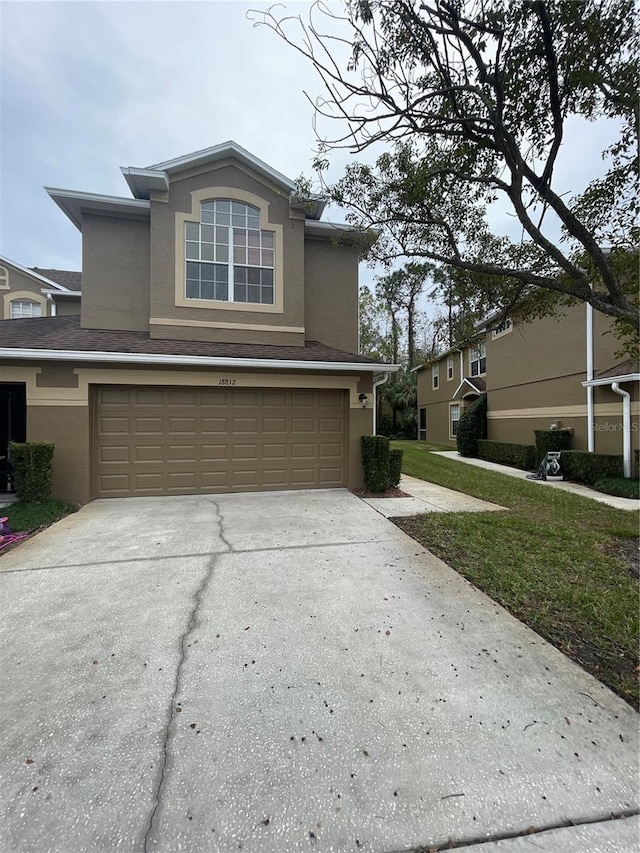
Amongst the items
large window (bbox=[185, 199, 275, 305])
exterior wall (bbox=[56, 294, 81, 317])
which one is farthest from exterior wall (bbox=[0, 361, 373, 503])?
exterior wall (bbox=[56, 294, 81, 317])

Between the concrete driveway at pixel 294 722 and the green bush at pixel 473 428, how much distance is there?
13.5 m

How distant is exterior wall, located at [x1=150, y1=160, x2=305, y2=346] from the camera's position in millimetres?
8914

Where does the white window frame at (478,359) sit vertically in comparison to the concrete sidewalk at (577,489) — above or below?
above

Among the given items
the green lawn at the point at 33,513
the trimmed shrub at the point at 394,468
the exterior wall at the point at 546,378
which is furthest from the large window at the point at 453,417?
the green lawn at the point at 33,513

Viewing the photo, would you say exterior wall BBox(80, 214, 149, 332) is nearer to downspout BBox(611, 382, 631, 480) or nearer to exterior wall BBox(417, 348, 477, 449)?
downspout BBox(611, 382, 631, 480)

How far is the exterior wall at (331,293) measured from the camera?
407 inches

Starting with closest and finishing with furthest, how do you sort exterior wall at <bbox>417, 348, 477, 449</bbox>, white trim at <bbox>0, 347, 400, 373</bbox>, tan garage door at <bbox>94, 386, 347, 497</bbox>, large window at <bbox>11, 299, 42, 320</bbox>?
white trim at <bbox>0, 347, 400, 373</bbox> → tan garage door at <bbox>94, 386, 347, 497</bbox> → large window at <bbox>11, 299, 42, 320</bbox> → exterior wall at <bbox>417, 348, 477, 449</bbox>

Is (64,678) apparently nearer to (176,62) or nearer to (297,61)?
(297,61)

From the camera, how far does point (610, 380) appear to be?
1038 cm

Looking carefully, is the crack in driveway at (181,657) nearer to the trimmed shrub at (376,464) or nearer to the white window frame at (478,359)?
the trimmed shrub at (376,464)

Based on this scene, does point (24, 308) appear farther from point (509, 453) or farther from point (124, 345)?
point (509, 453)

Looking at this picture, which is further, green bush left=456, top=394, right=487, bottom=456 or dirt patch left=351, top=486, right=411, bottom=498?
green bush left=456, top=394, right=487, bottom=456

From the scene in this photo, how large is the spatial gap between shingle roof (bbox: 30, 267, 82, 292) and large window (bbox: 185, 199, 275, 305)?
9958 millimetres

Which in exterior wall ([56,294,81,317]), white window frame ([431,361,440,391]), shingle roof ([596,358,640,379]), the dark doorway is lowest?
the dark doorway
